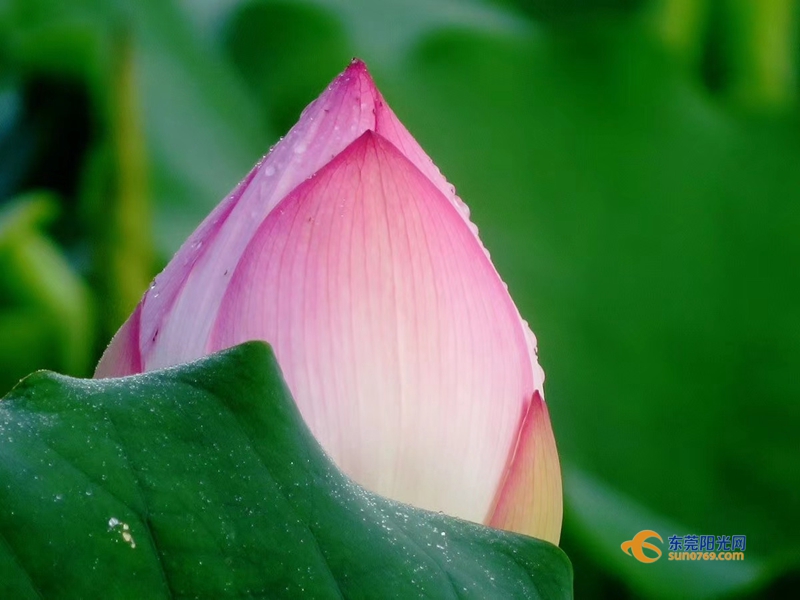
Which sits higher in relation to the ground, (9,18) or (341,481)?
(9,18)

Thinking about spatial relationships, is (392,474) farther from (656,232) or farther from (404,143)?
(656,232)

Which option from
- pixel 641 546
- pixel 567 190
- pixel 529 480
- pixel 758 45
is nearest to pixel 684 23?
pixel 758 45

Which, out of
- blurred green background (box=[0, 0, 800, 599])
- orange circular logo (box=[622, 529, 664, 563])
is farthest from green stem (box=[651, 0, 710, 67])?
orange circular logo (box=[622, 529, 664, 563])

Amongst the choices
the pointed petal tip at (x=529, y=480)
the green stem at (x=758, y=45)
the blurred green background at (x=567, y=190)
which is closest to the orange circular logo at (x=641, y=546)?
the blurred green background at (x=567, y=190)

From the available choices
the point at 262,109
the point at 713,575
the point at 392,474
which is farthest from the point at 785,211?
the point at 392,474

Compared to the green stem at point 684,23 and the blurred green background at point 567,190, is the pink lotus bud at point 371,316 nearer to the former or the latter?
the blurred green background at point 567,190

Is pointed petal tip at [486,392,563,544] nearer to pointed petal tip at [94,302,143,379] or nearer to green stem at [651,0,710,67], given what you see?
pointed petal tip at [94,302,143,379]

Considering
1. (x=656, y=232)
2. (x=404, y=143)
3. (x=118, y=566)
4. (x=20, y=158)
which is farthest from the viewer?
(x=20, y=158)

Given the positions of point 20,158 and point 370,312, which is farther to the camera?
point 20,158
